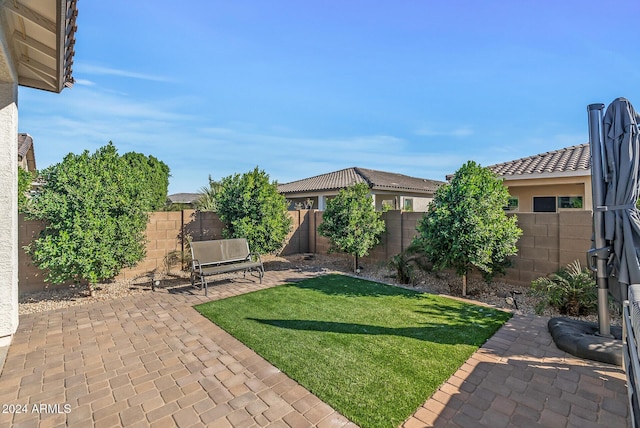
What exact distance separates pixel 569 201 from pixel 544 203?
0.74m

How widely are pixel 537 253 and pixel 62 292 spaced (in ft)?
35.2

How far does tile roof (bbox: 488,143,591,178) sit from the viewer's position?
9.12 metres

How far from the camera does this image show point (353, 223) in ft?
26.6

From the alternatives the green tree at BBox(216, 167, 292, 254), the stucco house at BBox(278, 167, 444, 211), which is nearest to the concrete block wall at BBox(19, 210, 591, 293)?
the green tree at BBox(216, 167, 292, 254)

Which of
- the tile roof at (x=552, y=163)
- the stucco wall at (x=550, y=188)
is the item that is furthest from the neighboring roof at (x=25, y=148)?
the stucco wall at (x=550, y=188)

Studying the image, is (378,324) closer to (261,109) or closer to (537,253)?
(537,253)

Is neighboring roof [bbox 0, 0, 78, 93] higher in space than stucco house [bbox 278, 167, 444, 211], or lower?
higher

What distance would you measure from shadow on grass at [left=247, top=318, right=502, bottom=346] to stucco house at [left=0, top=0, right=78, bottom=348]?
3639 millimetres

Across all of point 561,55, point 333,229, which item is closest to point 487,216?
point 333,229

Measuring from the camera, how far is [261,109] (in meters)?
12.2

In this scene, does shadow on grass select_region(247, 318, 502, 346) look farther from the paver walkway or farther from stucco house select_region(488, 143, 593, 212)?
stucco house select_region(488, 143, 593, 212)

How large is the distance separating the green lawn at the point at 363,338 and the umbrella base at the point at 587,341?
786 millimetres

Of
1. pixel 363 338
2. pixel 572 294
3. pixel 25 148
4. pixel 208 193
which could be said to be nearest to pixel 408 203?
pixel 208 193

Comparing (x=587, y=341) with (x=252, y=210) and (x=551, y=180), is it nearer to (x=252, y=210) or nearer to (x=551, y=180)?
(x=252, y=210)
